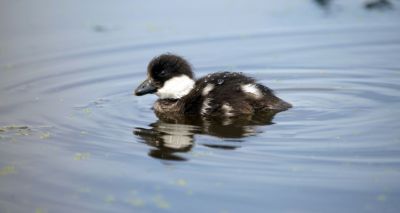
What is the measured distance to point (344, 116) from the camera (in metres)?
7.78

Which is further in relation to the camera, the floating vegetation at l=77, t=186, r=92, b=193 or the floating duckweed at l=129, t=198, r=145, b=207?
the floating vegetation at l=77, t=186, r=92, b=193

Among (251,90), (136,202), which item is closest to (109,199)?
(136,202)

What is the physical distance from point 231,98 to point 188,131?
70 centimetres

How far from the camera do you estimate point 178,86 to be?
27.8 ft

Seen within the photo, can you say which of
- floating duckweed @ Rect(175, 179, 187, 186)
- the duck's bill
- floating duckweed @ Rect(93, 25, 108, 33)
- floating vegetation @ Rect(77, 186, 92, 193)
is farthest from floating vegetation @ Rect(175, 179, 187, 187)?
floating duckweed @ Rect(93, 25, 108, 33)

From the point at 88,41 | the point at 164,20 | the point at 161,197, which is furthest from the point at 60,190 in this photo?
the point at 164,20

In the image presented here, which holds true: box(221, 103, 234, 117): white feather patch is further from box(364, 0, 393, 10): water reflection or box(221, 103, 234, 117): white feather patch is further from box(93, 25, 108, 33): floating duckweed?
box(364, 0, 393, 10): water reflection

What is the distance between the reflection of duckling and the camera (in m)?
8.00

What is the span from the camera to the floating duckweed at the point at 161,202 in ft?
18.4

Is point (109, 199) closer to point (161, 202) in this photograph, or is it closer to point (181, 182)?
point (161, 202)

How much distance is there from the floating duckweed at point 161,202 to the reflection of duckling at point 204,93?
2373 mm

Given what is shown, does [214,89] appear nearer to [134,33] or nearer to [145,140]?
[145,140]

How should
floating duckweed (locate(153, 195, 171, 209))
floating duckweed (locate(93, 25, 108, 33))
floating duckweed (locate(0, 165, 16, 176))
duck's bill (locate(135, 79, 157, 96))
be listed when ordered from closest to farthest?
1. floating duckweed (locate(153, 195, 171, 209))
2. floating duckweed (locate(0, 165, 16, 176))
3. duck's bill (locate(135, 79, 157, 96))
4. floating duckweed (locate(93, 25, 108, 33))

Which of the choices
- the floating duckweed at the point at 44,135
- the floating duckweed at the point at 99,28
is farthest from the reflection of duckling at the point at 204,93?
the floating duckweed at the point at 99,28
